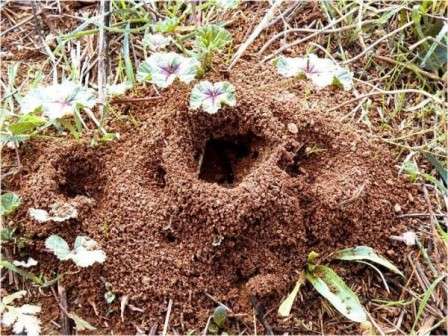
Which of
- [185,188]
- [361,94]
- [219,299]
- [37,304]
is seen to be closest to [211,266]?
[219,299]

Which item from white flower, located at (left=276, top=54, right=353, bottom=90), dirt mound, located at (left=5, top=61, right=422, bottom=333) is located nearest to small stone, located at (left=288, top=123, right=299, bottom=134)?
dirt mound, located at (left=5, top=61, right=422, bottom=333)

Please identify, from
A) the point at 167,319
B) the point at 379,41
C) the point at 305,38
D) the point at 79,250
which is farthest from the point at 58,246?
the point at 379,41

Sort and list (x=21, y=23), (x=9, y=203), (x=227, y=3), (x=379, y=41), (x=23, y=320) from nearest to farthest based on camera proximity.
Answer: (x=23, y=320), (x=9, y=203), (x=227, y=3), (x=379, y=41), (x=21, y=23)

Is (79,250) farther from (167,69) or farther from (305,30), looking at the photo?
(305,30)

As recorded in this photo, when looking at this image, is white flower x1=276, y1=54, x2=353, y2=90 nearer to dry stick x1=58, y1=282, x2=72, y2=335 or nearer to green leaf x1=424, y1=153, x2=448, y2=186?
green leaf x1=424, y1=153, x2=448, y2=186

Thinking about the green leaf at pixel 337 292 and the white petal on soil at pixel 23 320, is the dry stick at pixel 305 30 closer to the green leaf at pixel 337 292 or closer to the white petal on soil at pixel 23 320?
the green leaf at pixel 337 292
